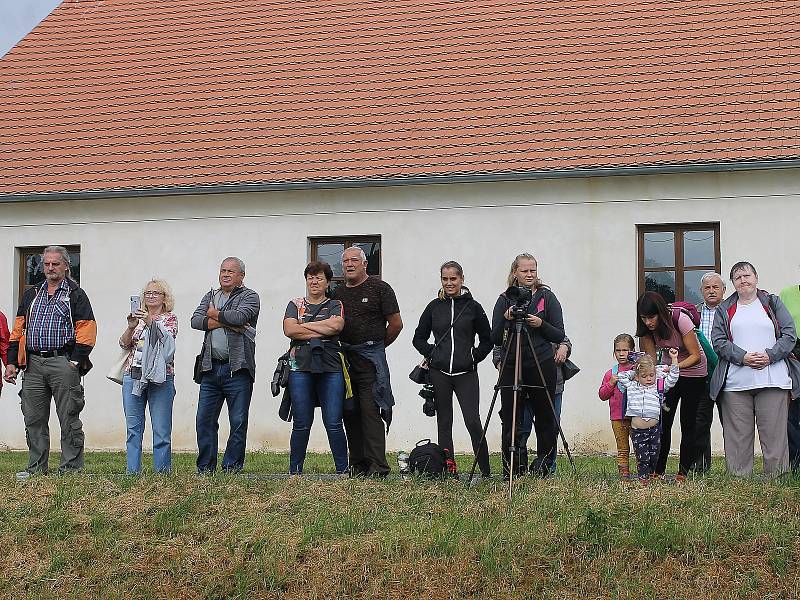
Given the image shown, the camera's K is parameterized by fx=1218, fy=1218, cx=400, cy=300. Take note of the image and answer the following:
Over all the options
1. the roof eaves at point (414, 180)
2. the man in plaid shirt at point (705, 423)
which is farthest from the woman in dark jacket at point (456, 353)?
the roof eaves at point (414, 180)

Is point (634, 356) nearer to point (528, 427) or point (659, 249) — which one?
point (528, 427)

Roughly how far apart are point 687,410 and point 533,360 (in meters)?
1.36

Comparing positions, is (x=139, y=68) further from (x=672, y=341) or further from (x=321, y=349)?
(x=672, y=341)

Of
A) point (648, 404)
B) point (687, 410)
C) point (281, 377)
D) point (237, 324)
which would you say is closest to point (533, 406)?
point (648, 404)

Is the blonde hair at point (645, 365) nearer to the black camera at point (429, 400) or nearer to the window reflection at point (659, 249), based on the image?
the black camera at point (429, 400)

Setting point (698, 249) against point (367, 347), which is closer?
point (367, 347)

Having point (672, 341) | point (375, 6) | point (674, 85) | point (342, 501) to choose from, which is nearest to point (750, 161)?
point (674, 85)

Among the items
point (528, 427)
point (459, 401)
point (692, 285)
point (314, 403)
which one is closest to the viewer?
point (459, 401)

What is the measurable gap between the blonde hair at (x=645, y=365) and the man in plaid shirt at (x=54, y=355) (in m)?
4.68

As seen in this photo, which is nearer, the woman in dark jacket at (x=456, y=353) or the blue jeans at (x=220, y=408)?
the woman in dark jacket at (x=456, y=353)

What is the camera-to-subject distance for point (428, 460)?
991 centimetres

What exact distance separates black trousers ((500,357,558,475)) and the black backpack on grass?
574mm

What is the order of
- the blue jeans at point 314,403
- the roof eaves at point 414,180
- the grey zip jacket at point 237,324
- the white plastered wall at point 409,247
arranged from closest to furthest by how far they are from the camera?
the blue jeans at point 314,403 → the grey zip jacket at point 237,324 → the roof eaves at point 414,180 → the white plastered wall at point 409,247

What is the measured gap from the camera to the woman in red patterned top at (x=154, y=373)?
10352 mm
